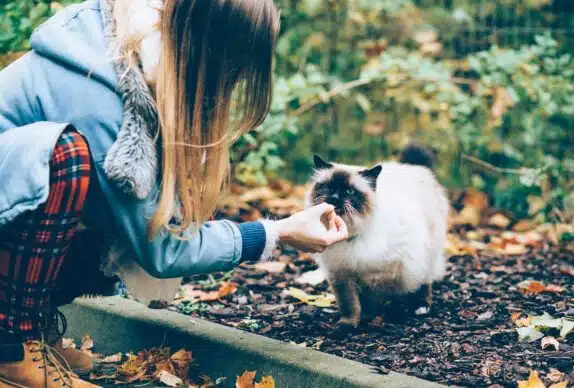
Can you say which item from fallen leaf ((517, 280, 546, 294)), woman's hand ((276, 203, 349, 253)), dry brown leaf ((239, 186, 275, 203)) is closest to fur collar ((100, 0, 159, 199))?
woman's hand ((276, 203, 349, 253))

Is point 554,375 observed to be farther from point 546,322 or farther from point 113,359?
point 113,359

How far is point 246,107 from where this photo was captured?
8.25 ft

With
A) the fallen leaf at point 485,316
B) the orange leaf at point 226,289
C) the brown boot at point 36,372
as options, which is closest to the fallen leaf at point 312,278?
the orange leaf at point 226,289

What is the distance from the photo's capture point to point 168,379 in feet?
9.74

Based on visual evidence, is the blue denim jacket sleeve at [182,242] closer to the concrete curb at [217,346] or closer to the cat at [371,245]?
the concrete curb at [217,346]

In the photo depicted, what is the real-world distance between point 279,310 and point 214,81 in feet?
4.72

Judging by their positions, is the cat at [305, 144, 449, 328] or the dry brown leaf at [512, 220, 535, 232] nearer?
the cat at [305, 144, 449, 328]

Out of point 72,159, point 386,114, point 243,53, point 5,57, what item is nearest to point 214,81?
point 243,53

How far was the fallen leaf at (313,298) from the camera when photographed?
3646 millimetres

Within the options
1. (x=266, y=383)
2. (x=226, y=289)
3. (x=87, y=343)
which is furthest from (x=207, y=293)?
(x=266, y=383)

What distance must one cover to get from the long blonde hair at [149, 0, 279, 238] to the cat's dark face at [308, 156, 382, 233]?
2.70 ft

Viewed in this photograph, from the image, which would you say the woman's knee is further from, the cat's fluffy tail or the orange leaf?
the cat's fluffy tail

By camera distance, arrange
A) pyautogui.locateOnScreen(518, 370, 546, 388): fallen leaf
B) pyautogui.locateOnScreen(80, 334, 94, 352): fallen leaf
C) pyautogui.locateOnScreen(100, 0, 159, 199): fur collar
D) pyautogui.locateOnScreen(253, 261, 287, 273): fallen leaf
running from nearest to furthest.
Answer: pyautogui.locateOnScreen(100, 0, 159, 199): fur collar
pyautogui.locateOnScreen(518, 370, 546, 388): fallen leaf
pyautogui.locateOnScreen(80, 334, 94, 352): fallen leaf
pyautogui.locateOnScreen(253, 261, 287, 273): fallen leaf

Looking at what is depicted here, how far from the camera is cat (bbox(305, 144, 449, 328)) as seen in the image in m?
3.29
